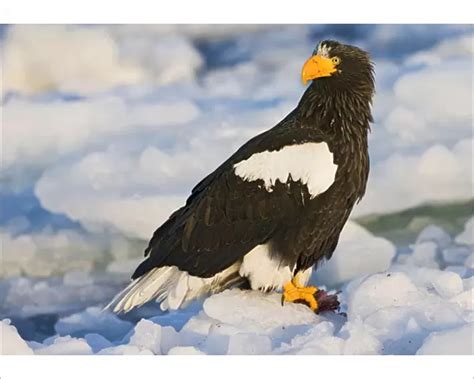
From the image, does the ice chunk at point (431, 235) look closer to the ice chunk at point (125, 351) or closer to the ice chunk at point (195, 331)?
the ice chunk at point (195, 331)

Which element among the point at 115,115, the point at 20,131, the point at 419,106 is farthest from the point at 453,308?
the point at 20,131

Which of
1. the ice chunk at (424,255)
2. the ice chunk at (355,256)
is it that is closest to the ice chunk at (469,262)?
the ice chunk at (424,255)

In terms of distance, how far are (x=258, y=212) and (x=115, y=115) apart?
1495mm

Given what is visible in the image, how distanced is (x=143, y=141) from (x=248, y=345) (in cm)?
178

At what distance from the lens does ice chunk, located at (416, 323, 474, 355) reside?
145 inches

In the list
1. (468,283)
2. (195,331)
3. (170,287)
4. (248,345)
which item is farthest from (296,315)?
(468,283)

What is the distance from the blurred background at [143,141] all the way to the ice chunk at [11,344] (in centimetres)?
62

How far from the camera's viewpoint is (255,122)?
523 cm

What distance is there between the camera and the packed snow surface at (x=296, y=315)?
385 cm

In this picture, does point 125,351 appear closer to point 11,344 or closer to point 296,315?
point 11,344

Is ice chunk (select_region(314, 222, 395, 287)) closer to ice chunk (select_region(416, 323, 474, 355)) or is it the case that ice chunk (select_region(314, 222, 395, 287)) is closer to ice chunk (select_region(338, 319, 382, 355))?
ice chunk (select_region(338, 319, 382, 355))

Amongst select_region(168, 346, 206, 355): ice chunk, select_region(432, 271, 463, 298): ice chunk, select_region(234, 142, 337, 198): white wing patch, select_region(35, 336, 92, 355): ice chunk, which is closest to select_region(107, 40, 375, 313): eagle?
select_region(234, 142, 337, 198): white wing patch

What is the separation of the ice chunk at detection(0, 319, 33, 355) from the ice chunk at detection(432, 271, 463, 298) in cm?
207

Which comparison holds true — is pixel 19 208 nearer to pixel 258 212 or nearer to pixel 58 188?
pixel 58 188
